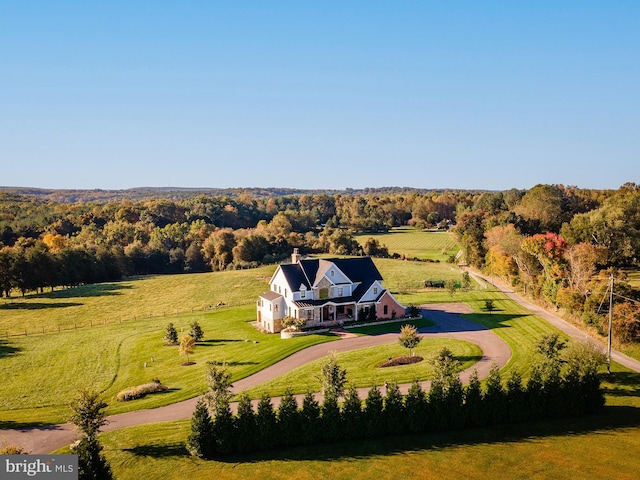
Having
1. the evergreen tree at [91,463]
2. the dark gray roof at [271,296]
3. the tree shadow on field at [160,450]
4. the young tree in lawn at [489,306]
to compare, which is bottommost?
the tree shadow on field at [160,450]

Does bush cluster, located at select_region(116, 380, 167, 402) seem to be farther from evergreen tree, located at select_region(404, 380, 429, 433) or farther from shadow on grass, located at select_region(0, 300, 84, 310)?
shadow on grass, located at select_region(0, 300, 84, 310)

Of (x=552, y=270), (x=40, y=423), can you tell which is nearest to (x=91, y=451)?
(x=40, y=423)

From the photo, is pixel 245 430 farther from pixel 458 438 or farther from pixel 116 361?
pixel 116 361

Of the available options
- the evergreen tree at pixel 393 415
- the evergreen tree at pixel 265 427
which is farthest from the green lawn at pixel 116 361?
the evergreen tree at pixel 393 415

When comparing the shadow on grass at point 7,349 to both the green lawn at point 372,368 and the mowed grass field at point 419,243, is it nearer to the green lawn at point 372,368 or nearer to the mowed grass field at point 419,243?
the green lawn at point 372,368

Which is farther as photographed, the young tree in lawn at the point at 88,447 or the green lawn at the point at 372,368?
the green lawn at the point at 372,368

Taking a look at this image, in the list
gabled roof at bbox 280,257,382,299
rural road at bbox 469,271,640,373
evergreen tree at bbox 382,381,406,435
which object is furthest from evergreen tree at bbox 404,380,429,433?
gabled roof at bbox 280,257,382,299
